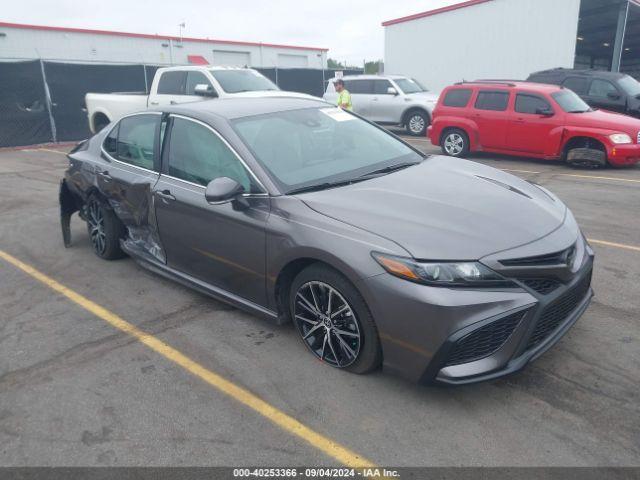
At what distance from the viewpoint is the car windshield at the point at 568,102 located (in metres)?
10.1

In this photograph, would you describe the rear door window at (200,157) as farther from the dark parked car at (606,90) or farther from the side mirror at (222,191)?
the dark parked car at (606,90)

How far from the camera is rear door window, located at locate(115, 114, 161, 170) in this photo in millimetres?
4516

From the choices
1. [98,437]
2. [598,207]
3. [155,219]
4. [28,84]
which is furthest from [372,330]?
[28,84]

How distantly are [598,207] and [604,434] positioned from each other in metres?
5.12

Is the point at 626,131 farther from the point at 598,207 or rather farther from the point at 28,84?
the point at 28,84

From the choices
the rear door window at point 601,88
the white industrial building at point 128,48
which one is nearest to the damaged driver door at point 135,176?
the rear door window at point 601,88

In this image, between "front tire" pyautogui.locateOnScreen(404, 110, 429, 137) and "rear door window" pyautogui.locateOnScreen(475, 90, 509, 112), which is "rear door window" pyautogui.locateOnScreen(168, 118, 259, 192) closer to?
"rear door window" pyautogui.locateOnScreen(475, 90, 509, 112)

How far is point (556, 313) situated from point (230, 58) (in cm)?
2822

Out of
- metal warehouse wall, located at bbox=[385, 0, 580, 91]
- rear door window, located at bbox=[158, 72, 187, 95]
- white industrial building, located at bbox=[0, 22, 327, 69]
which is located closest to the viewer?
rear door window, located at bbox=[158, 72, 187, 95]

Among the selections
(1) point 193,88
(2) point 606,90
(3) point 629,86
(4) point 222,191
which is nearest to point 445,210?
(4) point 222,191

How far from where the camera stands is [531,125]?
10.3 metres

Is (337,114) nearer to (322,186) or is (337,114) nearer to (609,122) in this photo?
(322,186)

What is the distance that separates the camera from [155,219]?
14.3ft

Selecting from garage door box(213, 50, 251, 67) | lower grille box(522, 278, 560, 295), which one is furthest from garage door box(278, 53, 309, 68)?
lower grille box(522, 278, 560, 295)
